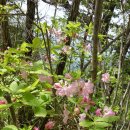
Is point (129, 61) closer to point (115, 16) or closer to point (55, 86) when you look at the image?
point (115, 16)

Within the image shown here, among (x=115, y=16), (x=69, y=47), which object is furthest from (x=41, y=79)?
(x=115, y=16)

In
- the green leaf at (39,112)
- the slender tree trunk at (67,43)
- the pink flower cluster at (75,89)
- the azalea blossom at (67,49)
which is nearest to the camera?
the green leaf at (39,112)

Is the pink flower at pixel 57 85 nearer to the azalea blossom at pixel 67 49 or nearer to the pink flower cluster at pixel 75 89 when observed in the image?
the pink flower cluster at pixel 75 89

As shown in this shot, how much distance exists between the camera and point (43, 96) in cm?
150

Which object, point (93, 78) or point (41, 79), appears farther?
point (93, 78)

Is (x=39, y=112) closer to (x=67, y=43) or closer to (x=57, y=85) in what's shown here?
(x=57, y=85)

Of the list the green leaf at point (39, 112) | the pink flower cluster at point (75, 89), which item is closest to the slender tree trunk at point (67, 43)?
the pink flower cluster at point (75, 89)

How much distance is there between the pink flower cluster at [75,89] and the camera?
1.69m

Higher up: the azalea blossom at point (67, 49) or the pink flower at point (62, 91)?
the azalea blossom at point (67, 49)

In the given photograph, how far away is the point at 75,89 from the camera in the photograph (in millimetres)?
1724

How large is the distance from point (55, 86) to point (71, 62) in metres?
2.32

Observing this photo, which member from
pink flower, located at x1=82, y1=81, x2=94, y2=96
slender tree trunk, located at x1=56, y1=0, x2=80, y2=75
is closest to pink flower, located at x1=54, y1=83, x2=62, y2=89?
pink flower, located at x1=82, y1=81, x2=94, y2=96

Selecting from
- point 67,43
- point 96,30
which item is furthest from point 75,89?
point 67,43

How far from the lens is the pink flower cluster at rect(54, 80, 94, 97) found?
169 centimetres
